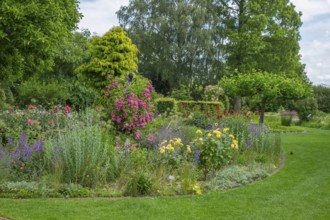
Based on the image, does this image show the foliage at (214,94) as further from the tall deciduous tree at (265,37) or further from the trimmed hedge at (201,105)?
the trimmed hedge at (201,105)

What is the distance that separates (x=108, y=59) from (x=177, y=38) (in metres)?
7.09

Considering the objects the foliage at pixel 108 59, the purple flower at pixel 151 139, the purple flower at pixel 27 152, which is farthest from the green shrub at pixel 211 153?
the foliage at pixel 108 59

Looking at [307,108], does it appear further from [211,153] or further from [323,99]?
[211,153]

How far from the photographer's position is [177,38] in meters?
25.2

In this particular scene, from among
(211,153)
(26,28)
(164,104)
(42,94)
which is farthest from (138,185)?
(42,94)

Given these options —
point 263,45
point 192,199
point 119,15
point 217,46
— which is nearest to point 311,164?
point 192,199

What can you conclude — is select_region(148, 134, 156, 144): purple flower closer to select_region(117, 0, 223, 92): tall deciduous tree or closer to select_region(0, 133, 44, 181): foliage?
select_region(0, 133, 44, 181): foliage

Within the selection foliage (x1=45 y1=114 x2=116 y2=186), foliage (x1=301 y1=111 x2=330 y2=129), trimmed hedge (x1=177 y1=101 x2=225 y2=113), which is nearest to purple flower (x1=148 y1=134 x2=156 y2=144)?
foliage (x1=45 y1=114 x2=116 y2=186)

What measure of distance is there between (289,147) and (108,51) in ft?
39.7

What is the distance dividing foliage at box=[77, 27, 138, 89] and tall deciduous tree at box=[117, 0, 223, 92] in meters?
4.58

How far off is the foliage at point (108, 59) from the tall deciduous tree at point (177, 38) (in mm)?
4581

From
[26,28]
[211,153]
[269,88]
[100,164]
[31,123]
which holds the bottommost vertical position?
[100,164]

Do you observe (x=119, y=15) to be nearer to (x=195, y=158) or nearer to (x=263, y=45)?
(x=263, y=45)

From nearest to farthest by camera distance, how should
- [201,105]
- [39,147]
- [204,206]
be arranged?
1. [204,206]
2. [39,147]
3. [201,105]
